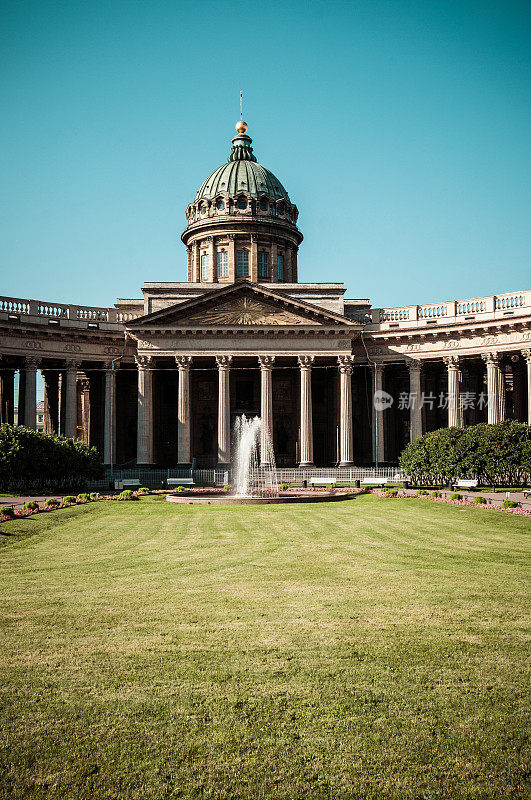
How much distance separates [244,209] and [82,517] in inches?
1984

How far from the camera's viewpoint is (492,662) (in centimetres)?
931

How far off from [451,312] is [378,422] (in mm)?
10738

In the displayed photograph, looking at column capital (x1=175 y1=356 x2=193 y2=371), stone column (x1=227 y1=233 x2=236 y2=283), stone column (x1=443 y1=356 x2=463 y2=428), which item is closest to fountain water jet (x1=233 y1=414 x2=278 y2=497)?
column capital (x1=175 y1=356 x2=193 y2=371)

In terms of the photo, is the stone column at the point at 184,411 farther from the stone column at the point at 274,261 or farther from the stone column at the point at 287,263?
the stone column at the point at 287,263

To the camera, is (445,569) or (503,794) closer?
(503,794)

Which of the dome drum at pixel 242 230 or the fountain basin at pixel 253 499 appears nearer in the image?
the fountain basin at pixel 253 499

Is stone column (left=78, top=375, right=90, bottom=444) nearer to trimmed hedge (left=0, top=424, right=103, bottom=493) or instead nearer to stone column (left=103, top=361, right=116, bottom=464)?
stone column (left=103, top=361, right=116, bottom=464)

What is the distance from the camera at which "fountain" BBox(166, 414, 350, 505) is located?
31720 mm

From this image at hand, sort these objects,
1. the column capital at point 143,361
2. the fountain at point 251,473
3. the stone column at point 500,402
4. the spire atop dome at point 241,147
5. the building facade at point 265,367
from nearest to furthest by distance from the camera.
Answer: the fountain at point 251,473 < the stone column at point 500,402 < the building facade at point 265,367 < the column capital at point 143,361 < the spire atop dome at point 241,147

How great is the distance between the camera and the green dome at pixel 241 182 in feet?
234

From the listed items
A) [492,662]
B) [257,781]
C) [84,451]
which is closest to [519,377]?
[84,451]

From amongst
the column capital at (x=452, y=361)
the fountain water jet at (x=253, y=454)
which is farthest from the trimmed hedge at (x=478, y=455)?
the column capital at (x=452, y=361)

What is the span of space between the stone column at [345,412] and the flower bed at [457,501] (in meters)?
14.8

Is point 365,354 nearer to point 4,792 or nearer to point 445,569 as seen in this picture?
point 445,569
